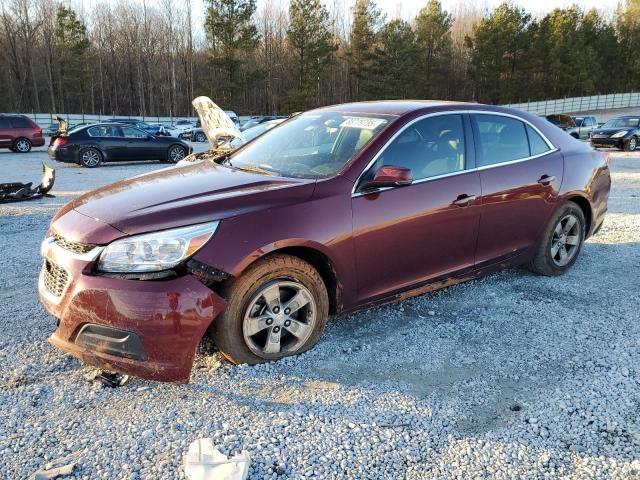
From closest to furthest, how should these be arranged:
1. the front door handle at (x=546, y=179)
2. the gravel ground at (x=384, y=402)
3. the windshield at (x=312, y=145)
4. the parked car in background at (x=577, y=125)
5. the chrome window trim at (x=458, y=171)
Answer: the gravel ground at (x=384, y=402), the chrome window trim at (x=458, y=171), the windshield at (x=312, y=145), the front door handle at (x=546, y=179), the parked car in background at (x=577, y=125)

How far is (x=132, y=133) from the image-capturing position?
17266 mm

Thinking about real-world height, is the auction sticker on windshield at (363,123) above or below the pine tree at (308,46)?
below

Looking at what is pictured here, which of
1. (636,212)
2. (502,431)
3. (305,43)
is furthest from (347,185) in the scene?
(305,43)

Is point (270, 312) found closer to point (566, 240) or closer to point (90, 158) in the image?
point (566, 240)

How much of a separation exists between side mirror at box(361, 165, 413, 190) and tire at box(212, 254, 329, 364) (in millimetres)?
713

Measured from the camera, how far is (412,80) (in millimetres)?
55938

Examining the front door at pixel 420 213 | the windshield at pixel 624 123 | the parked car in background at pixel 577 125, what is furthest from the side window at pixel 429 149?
the parked car in background at pixel 577 125

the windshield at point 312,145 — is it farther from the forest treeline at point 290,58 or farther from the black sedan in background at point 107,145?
the forest treeline at point 290,58

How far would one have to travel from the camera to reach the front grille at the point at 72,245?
2.90 m

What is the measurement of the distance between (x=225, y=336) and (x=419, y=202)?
164 centimetres

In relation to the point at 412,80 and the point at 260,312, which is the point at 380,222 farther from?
the point at 412,80

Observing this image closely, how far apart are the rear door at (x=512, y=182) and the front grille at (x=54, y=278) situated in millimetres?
2979

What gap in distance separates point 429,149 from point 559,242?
6.41ft

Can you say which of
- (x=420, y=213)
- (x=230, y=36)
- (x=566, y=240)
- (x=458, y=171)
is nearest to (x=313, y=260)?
(x=420, y=213)
